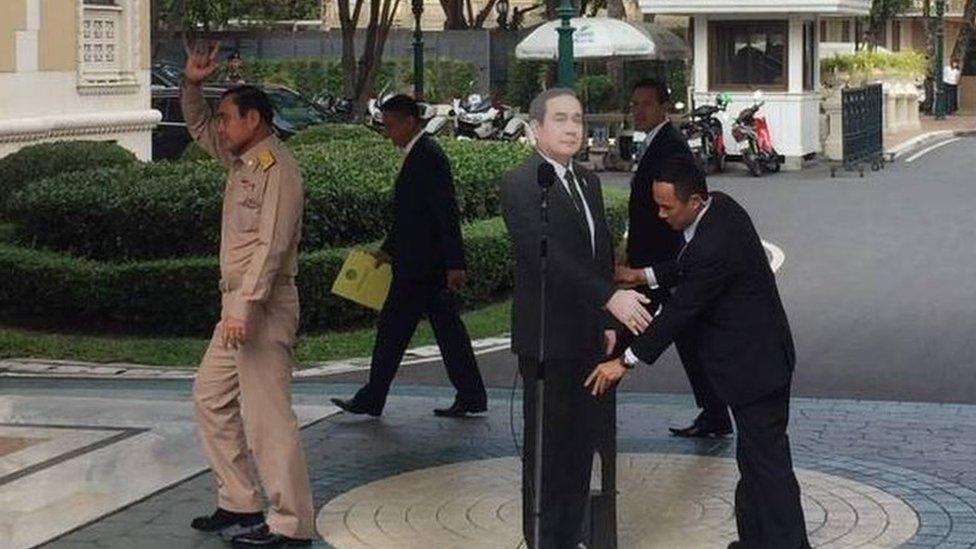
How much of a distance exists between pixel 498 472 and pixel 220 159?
225 cm

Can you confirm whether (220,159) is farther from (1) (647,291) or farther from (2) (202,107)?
(1) (647,291)

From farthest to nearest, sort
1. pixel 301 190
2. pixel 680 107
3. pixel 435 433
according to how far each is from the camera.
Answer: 1. pixel 680 107
2. pixel 435 433
3. pixel 301 190

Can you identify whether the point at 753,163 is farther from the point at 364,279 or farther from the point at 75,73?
the point at 364,279

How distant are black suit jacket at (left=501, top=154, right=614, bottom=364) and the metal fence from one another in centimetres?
2312

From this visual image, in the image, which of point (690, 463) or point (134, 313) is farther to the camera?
point (134, 313)

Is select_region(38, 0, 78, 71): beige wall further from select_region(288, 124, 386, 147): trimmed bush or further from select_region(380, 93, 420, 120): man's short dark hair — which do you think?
select_region(380, 93, 420, 120): man's short dark hair

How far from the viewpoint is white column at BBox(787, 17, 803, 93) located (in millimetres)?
30312

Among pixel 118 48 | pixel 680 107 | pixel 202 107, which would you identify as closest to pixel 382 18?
pixel 680 107

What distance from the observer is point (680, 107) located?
35.9m

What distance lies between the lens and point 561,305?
285 inches

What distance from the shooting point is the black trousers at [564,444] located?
7254 mm

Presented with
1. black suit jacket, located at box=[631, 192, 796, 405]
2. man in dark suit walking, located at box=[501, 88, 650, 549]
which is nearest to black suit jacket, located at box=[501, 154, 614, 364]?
man in dark suit walking, located at box=[501, 88, 650, 549]

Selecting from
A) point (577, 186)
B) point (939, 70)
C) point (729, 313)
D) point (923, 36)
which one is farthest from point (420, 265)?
point (923, 36)

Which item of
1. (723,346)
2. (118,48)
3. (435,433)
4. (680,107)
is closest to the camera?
(723,346)
